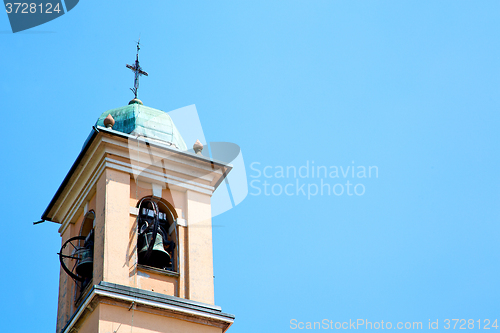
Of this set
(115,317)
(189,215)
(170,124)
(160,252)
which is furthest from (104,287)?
(170,124)

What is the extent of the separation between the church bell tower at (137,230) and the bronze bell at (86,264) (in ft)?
0.07

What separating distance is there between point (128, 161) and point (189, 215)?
159 centimetres

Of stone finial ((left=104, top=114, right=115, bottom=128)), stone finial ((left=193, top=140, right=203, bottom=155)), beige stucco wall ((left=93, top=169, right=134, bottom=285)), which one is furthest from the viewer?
stone finial ((left=193, top=140, right=203, bottom=155))

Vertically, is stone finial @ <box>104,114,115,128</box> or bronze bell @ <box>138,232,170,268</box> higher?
stone finial @ <box>104,114,115,128</box>

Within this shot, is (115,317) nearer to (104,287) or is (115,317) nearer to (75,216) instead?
(104,287)

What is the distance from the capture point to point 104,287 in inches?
565

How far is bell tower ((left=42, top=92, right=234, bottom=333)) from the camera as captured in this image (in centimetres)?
1464

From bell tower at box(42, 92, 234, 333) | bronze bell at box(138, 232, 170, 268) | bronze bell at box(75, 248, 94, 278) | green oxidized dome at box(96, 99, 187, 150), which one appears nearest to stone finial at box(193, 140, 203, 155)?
bell tower at box(42, 92, 234, 333)

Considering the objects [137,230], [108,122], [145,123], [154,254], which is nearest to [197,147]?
[145,123]

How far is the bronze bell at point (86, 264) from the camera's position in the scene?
1563cm

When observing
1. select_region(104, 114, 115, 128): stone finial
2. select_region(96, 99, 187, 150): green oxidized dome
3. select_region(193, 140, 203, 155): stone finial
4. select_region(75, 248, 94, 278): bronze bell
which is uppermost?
select_region(96, 99, 187, 150): green oxidized dome

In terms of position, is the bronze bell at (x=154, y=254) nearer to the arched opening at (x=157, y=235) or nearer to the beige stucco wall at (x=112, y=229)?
the arched opening at (x=157, y=235)

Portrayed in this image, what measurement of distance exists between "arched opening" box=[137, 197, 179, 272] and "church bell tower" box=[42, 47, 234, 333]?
0.06ft

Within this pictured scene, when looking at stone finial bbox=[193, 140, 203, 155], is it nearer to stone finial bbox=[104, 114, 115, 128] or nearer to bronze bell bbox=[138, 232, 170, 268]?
stone finial bbox=[104, 114, 115, 128]
